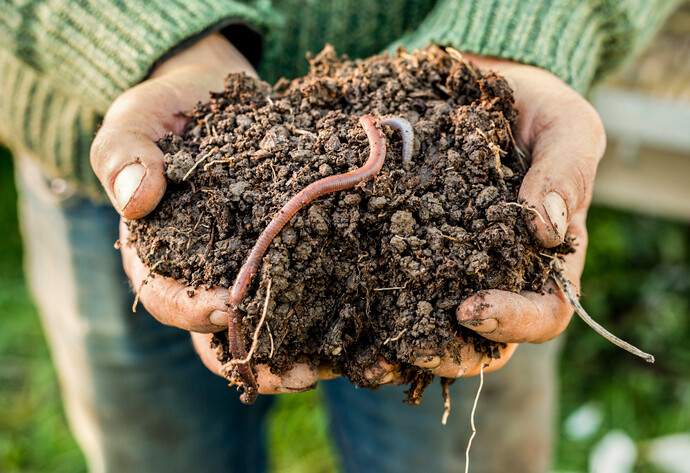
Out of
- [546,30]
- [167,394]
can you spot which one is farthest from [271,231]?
[167,394]

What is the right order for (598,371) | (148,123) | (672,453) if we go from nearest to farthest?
1. (148,123)
2. (672,453)
3. (598,371)

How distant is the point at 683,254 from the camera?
16.6ft

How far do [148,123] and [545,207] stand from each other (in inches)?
45.1

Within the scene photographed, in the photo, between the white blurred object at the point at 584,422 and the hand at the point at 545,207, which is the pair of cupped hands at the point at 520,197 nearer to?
the hand at the point at 545,207

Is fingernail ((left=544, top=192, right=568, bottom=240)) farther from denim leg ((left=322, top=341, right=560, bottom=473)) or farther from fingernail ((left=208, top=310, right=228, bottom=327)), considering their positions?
denim leg ((left=322, top=341, right=560, bottom=473))

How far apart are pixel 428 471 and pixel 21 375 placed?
3.54 m

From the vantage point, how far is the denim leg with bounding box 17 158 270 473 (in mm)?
2652

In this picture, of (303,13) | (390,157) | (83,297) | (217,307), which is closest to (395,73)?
(390,157)

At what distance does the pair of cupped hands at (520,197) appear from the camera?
1579mm

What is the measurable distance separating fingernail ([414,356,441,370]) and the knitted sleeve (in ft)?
3.59

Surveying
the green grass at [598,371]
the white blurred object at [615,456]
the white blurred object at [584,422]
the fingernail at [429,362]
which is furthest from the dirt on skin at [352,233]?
the white blurred object at [584,422]

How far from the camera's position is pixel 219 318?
1569 mm

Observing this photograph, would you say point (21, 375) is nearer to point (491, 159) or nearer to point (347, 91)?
point (347, 91)

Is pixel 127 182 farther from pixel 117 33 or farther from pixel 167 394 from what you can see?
pixel 167 394
